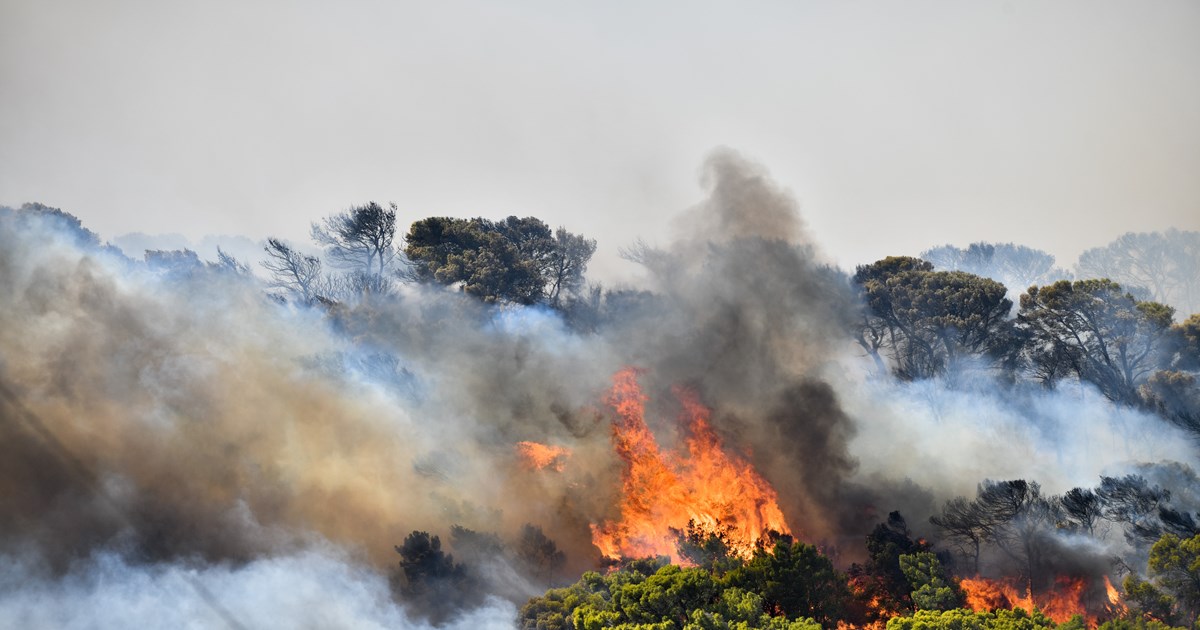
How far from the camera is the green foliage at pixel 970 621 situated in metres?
34.6

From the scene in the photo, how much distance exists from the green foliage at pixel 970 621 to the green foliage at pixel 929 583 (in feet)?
13.1

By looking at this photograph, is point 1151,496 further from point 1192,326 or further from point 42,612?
point 42,612

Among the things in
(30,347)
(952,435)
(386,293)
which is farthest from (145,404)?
(952,435)

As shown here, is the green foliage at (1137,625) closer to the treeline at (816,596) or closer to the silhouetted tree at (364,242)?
the treeline at (816,596)

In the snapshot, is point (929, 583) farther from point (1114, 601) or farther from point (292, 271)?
point (292, 271)

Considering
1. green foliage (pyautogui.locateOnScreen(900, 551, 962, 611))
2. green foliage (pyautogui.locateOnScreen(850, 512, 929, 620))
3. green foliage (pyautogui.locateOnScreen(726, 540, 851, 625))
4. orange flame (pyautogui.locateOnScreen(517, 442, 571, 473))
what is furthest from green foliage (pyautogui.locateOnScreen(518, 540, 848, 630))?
orange flame (pyautogui.locateOnScreen(517, 442, 571, 473))

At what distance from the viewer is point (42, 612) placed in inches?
1540

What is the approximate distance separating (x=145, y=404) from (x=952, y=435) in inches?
1961

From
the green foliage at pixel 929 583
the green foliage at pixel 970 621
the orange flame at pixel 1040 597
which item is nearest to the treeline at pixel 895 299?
the orange flame at pixel 1040 597

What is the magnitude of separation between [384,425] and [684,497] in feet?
62.1

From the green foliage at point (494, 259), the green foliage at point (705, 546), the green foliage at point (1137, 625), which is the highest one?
the green foliage at point (494, 259)

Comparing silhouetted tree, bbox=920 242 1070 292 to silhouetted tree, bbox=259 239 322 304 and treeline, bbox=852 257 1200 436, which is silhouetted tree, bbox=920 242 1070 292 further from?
silhouetted tree, bbox=259 239 322 304

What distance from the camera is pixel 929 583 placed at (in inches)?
1655

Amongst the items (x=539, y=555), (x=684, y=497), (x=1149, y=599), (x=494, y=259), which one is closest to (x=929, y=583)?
(x=1149, y=599)
